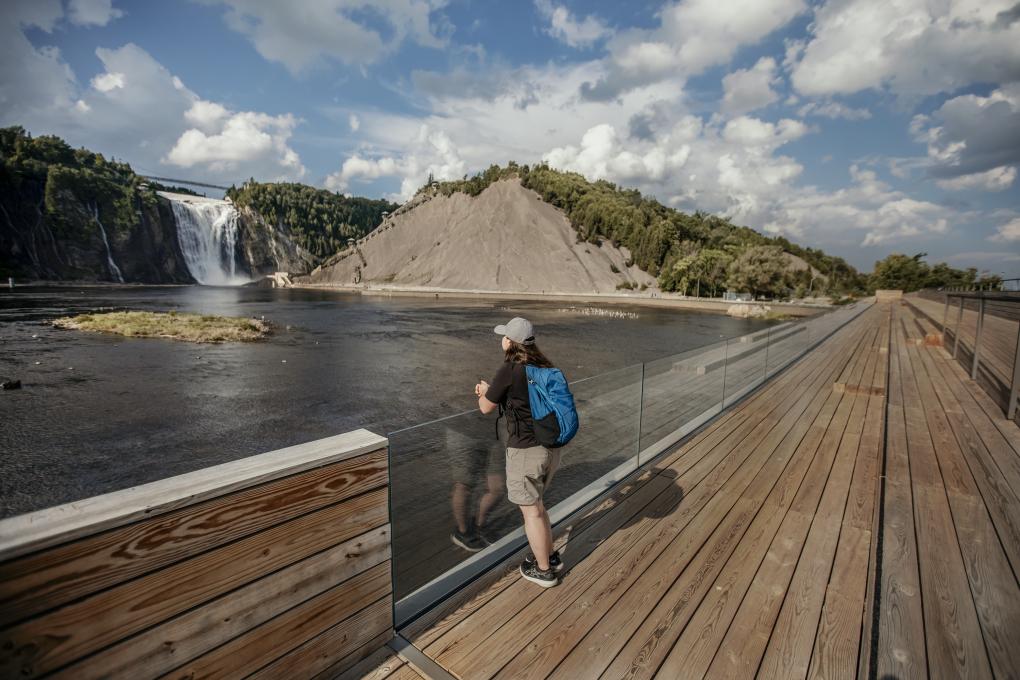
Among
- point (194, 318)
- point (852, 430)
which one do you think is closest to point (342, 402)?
point (852, 430)

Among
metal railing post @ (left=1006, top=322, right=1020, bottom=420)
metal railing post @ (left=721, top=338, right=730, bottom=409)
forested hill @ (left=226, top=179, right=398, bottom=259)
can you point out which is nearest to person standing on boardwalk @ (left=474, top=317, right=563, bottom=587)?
metal railing post @ (left=721, top=338, right=730, bottom=409)

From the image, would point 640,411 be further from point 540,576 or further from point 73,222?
point 73,222

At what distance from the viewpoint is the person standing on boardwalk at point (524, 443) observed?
109 inches

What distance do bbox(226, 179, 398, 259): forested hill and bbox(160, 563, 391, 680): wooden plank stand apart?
149870 mm

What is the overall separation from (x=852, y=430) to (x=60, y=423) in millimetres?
17166

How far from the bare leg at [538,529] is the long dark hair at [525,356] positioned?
0.88 m

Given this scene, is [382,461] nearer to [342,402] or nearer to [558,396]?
[558,396]

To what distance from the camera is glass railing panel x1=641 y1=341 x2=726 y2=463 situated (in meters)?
5.03

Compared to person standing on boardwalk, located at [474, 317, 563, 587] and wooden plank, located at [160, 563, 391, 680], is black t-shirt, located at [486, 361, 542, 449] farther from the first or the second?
wooden plank, located at [160, 563, 391, 680]

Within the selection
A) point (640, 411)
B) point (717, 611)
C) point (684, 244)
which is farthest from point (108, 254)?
point (717, 611)

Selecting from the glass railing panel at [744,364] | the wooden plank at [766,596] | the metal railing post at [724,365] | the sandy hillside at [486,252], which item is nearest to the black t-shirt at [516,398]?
the wooden plank at [766,596]

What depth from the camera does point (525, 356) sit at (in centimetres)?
281

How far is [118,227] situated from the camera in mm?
97188

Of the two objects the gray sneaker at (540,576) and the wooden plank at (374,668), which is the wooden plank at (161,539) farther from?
the gray sneaker at (540,576)
